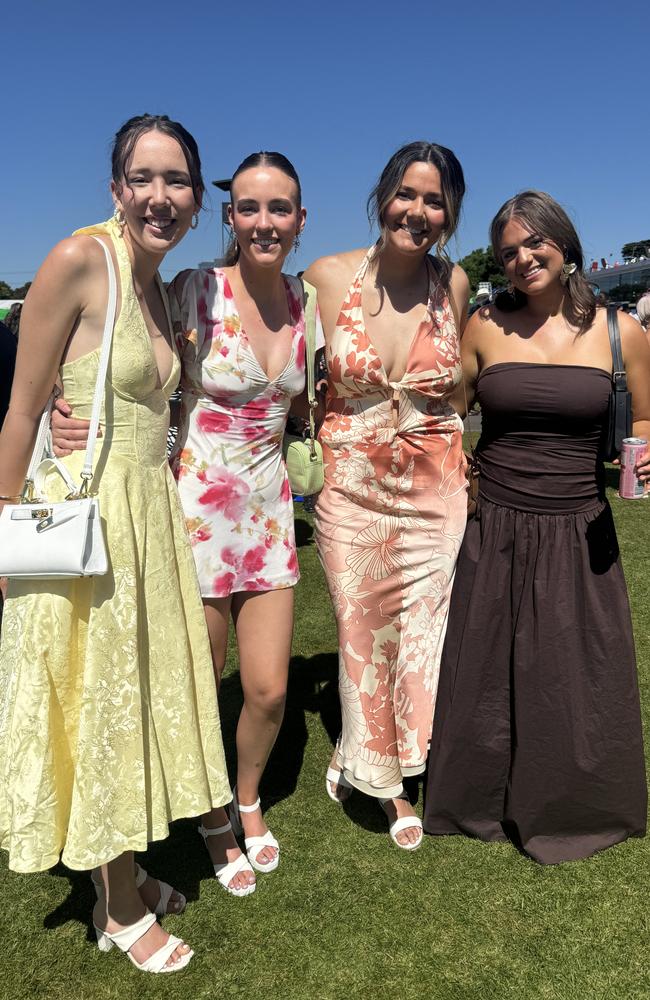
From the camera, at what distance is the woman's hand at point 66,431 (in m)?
1.85

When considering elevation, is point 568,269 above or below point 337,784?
above

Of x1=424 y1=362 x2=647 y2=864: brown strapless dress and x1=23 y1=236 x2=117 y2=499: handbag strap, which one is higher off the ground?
x1=23 y1=236 x2=117 y2=499: handbag strap

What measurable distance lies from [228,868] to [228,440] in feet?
4.73

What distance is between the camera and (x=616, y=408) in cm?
240

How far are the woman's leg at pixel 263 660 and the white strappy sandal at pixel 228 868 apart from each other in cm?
10

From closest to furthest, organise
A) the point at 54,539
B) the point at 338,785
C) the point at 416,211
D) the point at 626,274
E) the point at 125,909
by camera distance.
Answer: the point at 54,539 → the point at 125,909 → the point at 416,211 → the point at 338,785 → the point at 626,274

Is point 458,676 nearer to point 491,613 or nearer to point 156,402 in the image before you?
point 491,613

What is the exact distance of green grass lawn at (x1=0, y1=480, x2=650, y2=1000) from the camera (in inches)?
84.2

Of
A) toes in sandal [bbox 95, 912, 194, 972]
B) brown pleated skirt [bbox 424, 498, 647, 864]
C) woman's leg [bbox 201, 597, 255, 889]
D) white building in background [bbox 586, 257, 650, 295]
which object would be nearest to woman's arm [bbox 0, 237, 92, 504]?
woman's leg [bbox 201, 597, 255, 889]

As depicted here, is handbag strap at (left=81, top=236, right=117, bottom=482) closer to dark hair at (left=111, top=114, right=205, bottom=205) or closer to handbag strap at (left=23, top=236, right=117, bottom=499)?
handbag strap at (left=23, top=236, right=117, bottom=499)

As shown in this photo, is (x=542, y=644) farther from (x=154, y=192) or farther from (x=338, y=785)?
(x=154, y=192)

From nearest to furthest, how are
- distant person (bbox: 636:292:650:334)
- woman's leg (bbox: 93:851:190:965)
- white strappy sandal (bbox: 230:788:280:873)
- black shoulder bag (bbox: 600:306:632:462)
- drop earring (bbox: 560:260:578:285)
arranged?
woman's leg (bbox: 93:851:190:965)
black shoulder bag (bbox: 600:306:632:462)
drop earring (bbox: 560:260:578:285)
white strappy sandal (bbox: 230:788:280:873)
distant person (bbox: 636:292:650:334)

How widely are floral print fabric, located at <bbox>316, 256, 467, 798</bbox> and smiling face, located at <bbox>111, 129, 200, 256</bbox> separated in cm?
79

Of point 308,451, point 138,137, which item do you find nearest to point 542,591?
point 308,451
